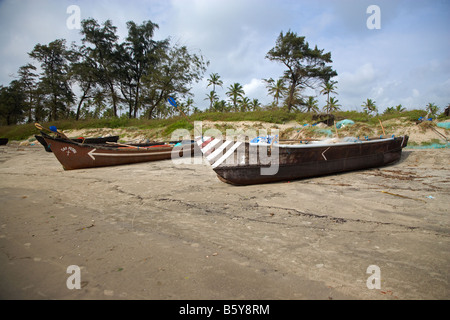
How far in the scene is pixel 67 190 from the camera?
5.22 metres

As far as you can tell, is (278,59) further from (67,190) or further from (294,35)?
(67,190)

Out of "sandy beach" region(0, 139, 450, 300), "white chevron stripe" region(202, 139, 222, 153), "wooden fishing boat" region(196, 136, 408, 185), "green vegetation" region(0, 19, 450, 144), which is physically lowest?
"sandy beach" region(0, 139, 450, 300)

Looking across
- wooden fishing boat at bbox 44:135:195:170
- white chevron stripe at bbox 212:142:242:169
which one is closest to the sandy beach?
white chevron stripe at bbox 212:142:242:169

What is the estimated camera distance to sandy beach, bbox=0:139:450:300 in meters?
1.86

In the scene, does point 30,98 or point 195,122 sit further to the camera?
point 30,98

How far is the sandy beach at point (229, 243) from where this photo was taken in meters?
1.86

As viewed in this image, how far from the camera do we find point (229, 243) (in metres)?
2.62

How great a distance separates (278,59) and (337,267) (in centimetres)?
2619

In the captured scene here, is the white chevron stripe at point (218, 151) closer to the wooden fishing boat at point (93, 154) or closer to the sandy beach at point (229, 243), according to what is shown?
the sandy beach at point (229, 243)

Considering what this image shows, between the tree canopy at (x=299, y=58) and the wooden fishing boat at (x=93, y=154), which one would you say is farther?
the tree canopy at (x=299, y=58)

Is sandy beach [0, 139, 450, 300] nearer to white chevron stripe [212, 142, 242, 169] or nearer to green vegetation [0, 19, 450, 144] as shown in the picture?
white chevron stripe [212, 142, 242, 169]

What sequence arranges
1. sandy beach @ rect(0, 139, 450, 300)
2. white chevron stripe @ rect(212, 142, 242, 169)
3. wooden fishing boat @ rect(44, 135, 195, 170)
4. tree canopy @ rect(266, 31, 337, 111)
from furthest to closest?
1. tree canopy @ rect(266, 31, 337, 111)
2. wooden fishing boat @ rect(44, 135, 195, 170)
3. white chevron stripe @ rect(212, 142, 242, 169)
4. sandy beach @ rect(0, 139, 450, 300)

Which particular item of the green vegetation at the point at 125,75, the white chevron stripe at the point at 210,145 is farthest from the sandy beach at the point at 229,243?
the green vegetation at the point at 125,75

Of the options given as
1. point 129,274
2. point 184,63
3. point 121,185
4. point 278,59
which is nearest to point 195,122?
point 184,63
